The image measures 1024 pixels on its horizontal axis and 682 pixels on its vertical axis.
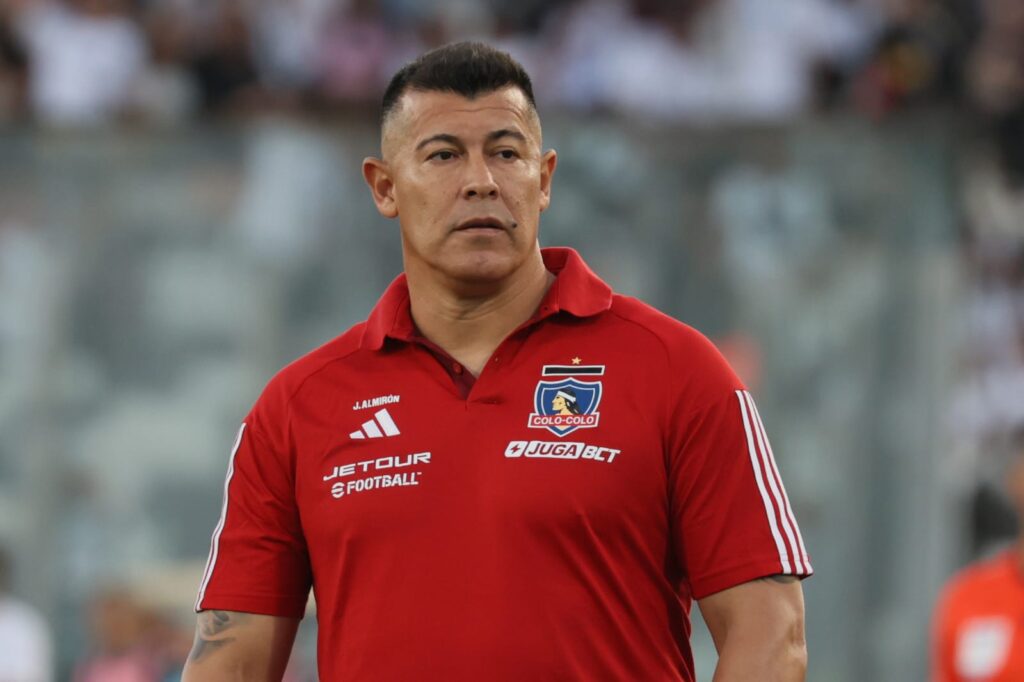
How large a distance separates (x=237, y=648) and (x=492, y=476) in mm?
650

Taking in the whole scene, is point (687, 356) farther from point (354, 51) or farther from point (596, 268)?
point (354, 51)

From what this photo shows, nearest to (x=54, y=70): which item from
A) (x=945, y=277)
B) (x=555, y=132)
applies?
(x=555, y=132)

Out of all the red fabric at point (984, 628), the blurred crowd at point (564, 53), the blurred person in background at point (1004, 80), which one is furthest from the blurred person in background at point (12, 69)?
the red fabric at point (984, 628)

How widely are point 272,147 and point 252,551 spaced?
5.59m

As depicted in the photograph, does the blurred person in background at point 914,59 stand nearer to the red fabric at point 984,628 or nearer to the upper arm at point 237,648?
the red fabric at point 984,628

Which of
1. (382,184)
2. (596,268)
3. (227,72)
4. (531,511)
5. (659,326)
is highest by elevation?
(227,72)

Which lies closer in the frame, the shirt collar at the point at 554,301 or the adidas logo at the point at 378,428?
the adidas logo at the point at 378,428

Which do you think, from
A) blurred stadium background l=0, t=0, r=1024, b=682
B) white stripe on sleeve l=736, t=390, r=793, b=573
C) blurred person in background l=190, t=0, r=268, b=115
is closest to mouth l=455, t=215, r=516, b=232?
white stripe on sleeve l=736, t=390, r=793, b=573

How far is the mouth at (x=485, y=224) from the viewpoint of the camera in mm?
3725

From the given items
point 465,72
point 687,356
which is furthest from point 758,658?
point 465,72

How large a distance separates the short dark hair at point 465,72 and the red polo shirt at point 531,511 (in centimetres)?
46

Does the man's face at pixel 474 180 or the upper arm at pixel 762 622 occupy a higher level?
the man's face at pixel 474 180

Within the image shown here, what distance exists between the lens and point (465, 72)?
378 cm

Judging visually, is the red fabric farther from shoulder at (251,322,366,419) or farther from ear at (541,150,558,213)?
shoulder at (251,322,366,419)
